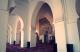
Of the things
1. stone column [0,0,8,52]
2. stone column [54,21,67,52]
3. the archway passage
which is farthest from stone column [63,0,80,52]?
the archway passage

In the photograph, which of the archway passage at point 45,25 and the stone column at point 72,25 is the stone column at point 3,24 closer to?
the stone column at point 72,25

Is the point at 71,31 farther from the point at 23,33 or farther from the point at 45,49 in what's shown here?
the point at 23,33

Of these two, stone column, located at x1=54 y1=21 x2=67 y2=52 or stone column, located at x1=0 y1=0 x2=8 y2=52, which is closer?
A: stone column, located at x1=0 y1=0 x2=8 y2=52

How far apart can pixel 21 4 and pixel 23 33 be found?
7.35 feet

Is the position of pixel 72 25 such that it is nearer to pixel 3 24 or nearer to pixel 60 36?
pixel 60 36

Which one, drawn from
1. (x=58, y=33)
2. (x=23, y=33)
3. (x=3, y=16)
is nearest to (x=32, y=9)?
(x=23, y=33)

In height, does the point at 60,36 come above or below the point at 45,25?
below

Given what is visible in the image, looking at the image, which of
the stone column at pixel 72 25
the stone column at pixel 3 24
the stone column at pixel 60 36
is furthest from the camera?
the stone column at pixel 60 36

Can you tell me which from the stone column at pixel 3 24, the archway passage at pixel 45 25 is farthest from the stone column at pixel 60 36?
the archway passage at pixel 45 25

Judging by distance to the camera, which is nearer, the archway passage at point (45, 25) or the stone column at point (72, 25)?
the stone column at point (72, 25)

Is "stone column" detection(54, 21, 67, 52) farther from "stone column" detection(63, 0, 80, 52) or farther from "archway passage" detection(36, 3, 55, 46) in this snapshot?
"archway passage" detection(36, 3, 55, 46)

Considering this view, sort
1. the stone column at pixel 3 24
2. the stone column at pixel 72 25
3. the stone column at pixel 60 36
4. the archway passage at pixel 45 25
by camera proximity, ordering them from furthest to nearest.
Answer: the archway passage at pixel 45 25 → the stone column at pixel 60 36 → the stone column at pixel 72 25 → the stone column at pixel 3 24

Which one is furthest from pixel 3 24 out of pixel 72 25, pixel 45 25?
pixel 45 25

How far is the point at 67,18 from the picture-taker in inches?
257
